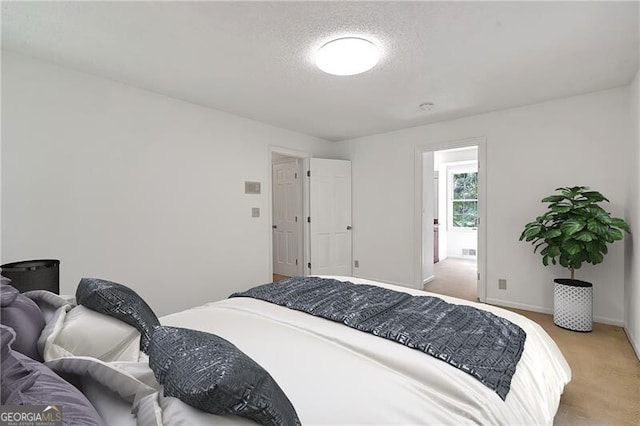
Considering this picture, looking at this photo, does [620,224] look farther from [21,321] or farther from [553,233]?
[21,321]

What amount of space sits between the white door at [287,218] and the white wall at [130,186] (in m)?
0.93

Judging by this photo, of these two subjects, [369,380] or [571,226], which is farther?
[571,226]

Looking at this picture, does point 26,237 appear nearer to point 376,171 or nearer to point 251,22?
point 251,22

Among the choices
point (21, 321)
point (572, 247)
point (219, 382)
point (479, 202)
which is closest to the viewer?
point (219, 382)

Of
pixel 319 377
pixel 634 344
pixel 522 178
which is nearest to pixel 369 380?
pixel 319 377

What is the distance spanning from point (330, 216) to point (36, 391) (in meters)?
4.31

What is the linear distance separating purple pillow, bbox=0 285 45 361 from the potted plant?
366 cm

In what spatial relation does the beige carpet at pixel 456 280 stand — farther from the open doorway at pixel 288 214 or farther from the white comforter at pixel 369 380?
the white comforter at pixel 369 380

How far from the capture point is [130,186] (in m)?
2.80

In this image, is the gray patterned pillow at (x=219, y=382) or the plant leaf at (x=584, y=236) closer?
the gray patterned pillow at (x=219, y=382)

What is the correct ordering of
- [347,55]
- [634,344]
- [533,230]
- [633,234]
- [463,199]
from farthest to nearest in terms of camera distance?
[463,199]
[533,230]
[633,234]
[634,344]
[347,55]

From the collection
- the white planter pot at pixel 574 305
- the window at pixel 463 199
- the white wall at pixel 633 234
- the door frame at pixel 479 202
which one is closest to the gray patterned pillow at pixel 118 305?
the white wall at pixel 633 234

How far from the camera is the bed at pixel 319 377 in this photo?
0.77 metres

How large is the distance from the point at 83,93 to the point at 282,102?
5.94 ft
